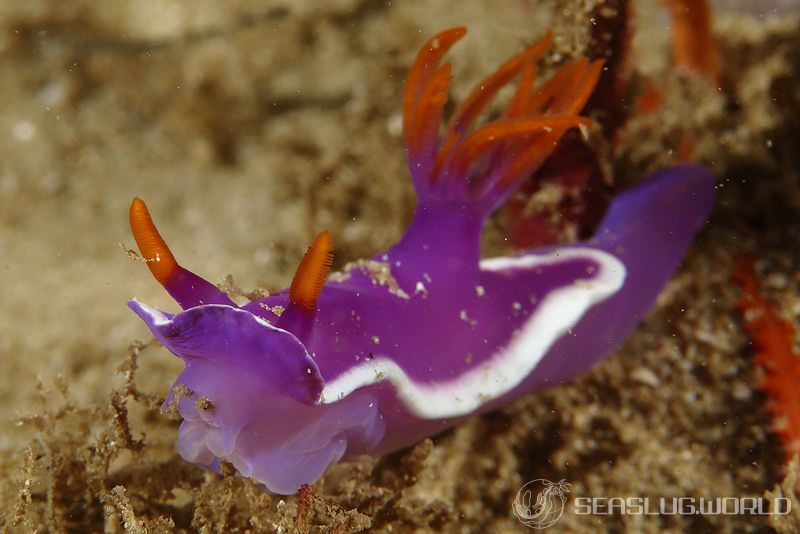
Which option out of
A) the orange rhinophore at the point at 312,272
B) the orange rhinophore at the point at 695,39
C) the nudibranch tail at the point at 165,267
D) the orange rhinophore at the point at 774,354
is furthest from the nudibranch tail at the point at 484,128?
the orange rhinophore at the point at 695,39

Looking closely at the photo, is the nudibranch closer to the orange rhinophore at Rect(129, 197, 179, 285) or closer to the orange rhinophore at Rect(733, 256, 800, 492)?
the orange rhinophore at Rect(129, 197, 179, 285)

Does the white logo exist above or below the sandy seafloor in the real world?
below

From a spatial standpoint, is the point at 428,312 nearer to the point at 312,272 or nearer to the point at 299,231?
the point at 312,272

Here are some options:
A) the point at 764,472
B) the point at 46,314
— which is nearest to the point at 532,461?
the point at 764,472

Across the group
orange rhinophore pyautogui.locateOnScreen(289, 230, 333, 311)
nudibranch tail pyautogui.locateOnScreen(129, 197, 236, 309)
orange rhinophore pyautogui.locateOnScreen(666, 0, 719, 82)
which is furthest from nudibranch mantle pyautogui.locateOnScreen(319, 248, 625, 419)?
orange rhinophore pyautogui.locateOnScreen(666, 0, 719, 82)

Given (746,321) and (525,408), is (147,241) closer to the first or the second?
(525,408)

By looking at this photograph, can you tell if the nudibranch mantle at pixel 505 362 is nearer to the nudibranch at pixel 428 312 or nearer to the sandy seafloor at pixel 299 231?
the nudibranch at pixel 428 312
